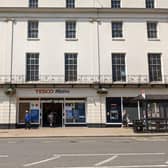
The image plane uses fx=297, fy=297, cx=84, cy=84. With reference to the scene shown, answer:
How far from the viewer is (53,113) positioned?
92.4 feet

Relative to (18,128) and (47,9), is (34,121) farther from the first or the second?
(47,9)

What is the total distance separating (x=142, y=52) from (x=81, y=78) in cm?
654

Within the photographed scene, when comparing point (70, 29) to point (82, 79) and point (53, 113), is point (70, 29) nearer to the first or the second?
point (82, 79)

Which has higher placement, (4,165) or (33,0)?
(33,0)

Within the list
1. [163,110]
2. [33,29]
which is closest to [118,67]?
[163,110]

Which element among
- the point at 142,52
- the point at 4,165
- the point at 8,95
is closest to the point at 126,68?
the point at 142,52

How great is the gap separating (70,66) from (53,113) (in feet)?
15.6

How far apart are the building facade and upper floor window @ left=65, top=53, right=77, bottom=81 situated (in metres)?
0.10

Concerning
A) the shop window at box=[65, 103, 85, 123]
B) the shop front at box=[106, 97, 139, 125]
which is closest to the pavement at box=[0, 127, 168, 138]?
the shop front at box=[106, 97, 139, 125]

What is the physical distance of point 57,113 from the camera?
92.7 feet

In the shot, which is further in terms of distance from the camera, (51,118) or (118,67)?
(118,67)

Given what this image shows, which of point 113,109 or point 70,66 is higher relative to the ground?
point 70,66

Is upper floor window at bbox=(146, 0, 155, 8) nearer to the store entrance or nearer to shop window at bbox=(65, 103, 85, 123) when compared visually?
shop window at bbox=(65, 103, 85, 123)

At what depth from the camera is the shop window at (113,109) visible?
91.8 ft
